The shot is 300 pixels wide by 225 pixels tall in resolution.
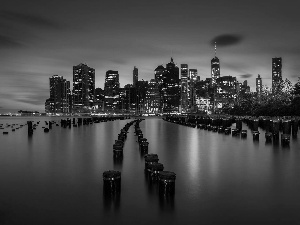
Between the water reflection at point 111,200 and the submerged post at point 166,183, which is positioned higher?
the submerged post at point 166,183

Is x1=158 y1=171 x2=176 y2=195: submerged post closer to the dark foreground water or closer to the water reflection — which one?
the dark foreground water

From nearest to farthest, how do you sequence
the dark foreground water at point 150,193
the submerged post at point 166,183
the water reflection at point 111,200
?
the dark foreground water at point 150,193, the water reflection at point 111,200, the submerged post at point 166,183

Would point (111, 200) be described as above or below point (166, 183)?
below

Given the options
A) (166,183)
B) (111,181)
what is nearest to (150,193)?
(166,183)

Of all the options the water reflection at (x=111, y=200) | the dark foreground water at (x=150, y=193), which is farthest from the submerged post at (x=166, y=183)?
the water reflection at (x=111, y=200)

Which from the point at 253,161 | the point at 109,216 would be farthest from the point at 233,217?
the point at 253,161

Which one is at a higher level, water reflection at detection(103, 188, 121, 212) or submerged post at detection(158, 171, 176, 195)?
submerged post at detection(158, 171, 176, 195)

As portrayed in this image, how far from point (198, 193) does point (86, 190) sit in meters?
3.62

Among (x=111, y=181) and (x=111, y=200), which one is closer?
(x=111, y=200)

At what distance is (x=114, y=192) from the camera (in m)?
9.57

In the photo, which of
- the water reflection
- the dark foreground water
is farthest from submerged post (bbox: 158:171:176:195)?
the water reflection

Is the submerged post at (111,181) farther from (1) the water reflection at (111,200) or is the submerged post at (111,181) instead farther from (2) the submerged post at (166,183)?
(2) the submerged post at (166,183)

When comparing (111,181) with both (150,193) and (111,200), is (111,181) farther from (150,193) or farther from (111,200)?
(150,193)

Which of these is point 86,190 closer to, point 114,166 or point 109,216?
point 109,216
